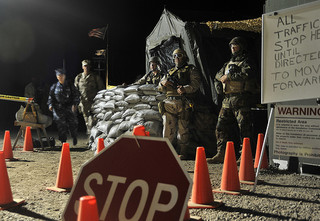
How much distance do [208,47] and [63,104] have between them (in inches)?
139

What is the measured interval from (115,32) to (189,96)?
13.5 m

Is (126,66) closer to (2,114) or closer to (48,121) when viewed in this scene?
(2,114)

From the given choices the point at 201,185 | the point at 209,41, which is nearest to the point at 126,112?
the point at 209,41

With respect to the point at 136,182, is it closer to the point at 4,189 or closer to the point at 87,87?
the point at 4,189

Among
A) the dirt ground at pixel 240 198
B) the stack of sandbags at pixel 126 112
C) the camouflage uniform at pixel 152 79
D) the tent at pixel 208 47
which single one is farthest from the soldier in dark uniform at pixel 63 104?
the dirt ground at pixel 240 198

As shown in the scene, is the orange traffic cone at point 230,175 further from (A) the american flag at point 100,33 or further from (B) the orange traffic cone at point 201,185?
(A) the american flag at point 100,33

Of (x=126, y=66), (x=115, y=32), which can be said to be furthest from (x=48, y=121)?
(x=115, y=32)

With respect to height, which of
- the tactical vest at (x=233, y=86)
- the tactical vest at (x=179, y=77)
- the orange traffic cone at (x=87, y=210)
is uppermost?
the tactical vest at (x=179, y=77)

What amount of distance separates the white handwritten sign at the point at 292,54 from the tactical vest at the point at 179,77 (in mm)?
2351

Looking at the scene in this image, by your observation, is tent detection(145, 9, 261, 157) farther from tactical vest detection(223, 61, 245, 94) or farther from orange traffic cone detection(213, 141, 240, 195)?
orange traffic cone detection(213, 141, 240, 195)

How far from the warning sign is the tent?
2586mm

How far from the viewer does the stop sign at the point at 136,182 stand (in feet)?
5.54

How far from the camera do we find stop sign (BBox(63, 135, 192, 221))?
5.54 feet

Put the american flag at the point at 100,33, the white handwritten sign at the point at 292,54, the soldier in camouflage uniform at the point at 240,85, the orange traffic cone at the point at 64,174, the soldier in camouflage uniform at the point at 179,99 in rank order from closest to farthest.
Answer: the white handwritten sign at the point at 292,54 < the orange traffic cone at the point at 64,174 < the soldier in camouflage uniform at the point at 240,85 < the soldier in camouflage uniform at the point at 179,99 < the american flag at the point at 100,33
